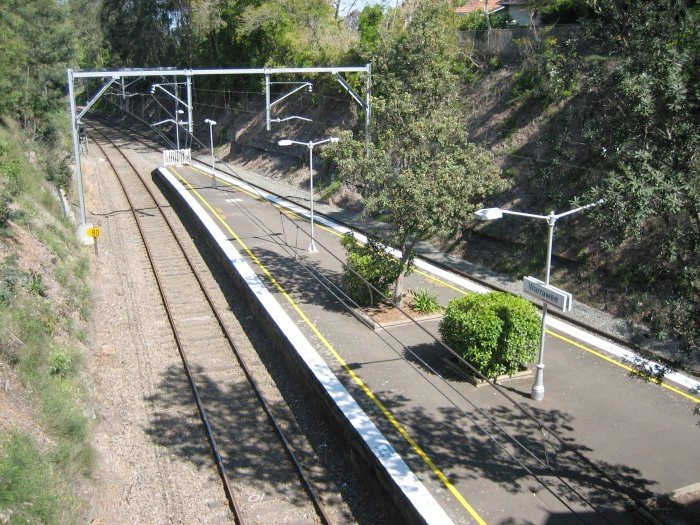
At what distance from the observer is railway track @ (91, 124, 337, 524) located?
33.9 feet

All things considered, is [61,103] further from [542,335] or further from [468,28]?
[542,335]

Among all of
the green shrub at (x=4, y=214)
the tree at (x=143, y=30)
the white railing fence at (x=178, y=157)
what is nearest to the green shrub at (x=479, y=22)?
the white railing fence at (x=178, y=157)

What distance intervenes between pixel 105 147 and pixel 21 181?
28.3 metres

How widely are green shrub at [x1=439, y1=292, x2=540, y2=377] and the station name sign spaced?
52.5 inches

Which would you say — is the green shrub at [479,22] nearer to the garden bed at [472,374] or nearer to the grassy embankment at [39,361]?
the grassy embankment at [39,361]

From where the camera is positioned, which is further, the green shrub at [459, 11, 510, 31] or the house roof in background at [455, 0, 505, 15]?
the house roof in background at [455, 0, 505, 15]

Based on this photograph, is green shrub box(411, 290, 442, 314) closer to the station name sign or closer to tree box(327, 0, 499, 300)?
tree box(327, 0, 499, 300)

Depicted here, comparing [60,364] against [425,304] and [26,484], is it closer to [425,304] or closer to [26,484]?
[26,484]

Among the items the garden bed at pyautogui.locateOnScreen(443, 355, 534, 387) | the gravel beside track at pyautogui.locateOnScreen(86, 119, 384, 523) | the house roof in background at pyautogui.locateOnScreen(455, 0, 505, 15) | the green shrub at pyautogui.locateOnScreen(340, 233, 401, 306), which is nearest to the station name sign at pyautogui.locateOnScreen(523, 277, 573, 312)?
the garden bed at pyautogui.locateOnScreen(443, 355, 534, 387)

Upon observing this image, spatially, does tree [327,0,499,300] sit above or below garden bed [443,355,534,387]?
above

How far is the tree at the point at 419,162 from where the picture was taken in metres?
15.0

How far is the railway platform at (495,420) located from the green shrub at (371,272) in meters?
0.50

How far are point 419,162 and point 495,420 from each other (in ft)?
20.9

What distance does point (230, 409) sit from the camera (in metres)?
13.1
